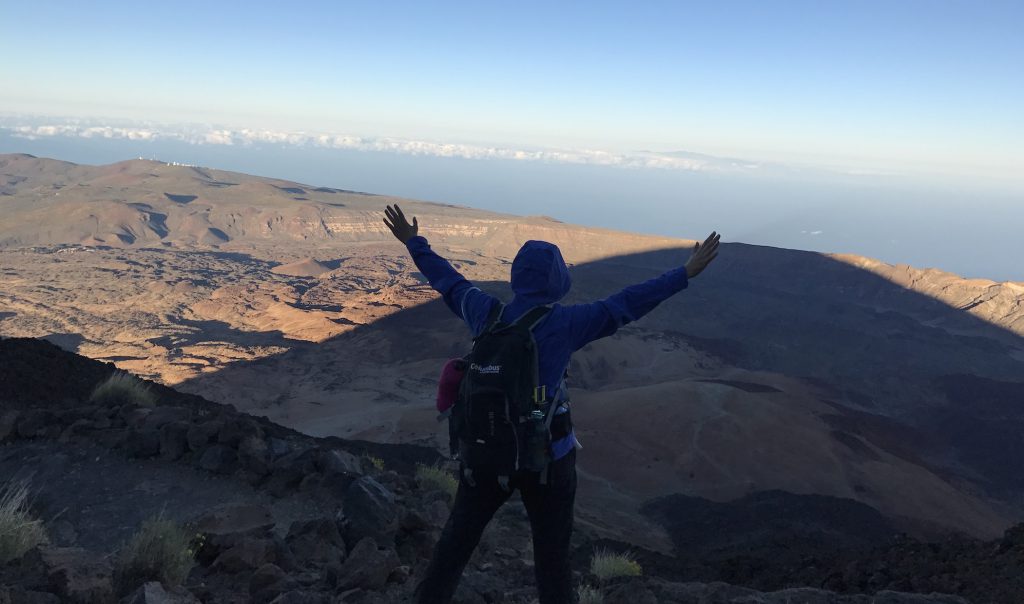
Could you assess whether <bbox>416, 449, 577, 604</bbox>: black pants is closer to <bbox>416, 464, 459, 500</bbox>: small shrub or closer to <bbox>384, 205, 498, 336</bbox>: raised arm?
<bbox>384, 205, 498, 336</bbox>: raised arm

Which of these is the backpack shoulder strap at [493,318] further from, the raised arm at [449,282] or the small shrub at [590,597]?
the small shrub at [590,597]

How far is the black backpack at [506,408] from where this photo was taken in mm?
2408

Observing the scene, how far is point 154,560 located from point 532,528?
7.08 feet

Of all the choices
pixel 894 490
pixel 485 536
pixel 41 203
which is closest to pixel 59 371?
pixel 485 536

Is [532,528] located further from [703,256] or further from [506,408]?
[703,256]

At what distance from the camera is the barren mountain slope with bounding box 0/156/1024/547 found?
1977cm

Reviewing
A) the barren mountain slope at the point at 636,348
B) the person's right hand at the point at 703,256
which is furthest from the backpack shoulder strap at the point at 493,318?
the barren mountain slope at the point at 636,348

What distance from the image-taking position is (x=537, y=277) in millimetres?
2592

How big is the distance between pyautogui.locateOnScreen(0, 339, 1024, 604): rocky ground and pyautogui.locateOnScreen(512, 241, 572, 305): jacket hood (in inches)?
82.5

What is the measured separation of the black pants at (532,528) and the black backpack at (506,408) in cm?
11

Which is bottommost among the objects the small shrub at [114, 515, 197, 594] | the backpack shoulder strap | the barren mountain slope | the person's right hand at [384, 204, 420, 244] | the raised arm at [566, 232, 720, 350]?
the barren mountain slope

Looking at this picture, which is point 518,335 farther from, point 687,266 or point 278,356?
point 278,356

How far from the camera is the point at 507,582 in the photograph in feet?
15.9

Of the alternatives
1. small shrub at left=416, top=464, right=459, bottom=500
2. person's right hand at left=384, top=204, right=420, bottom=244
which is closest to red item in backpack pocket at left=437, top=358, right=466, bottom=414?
person's right hand at left=384, top=204, right=420, bottom=244
